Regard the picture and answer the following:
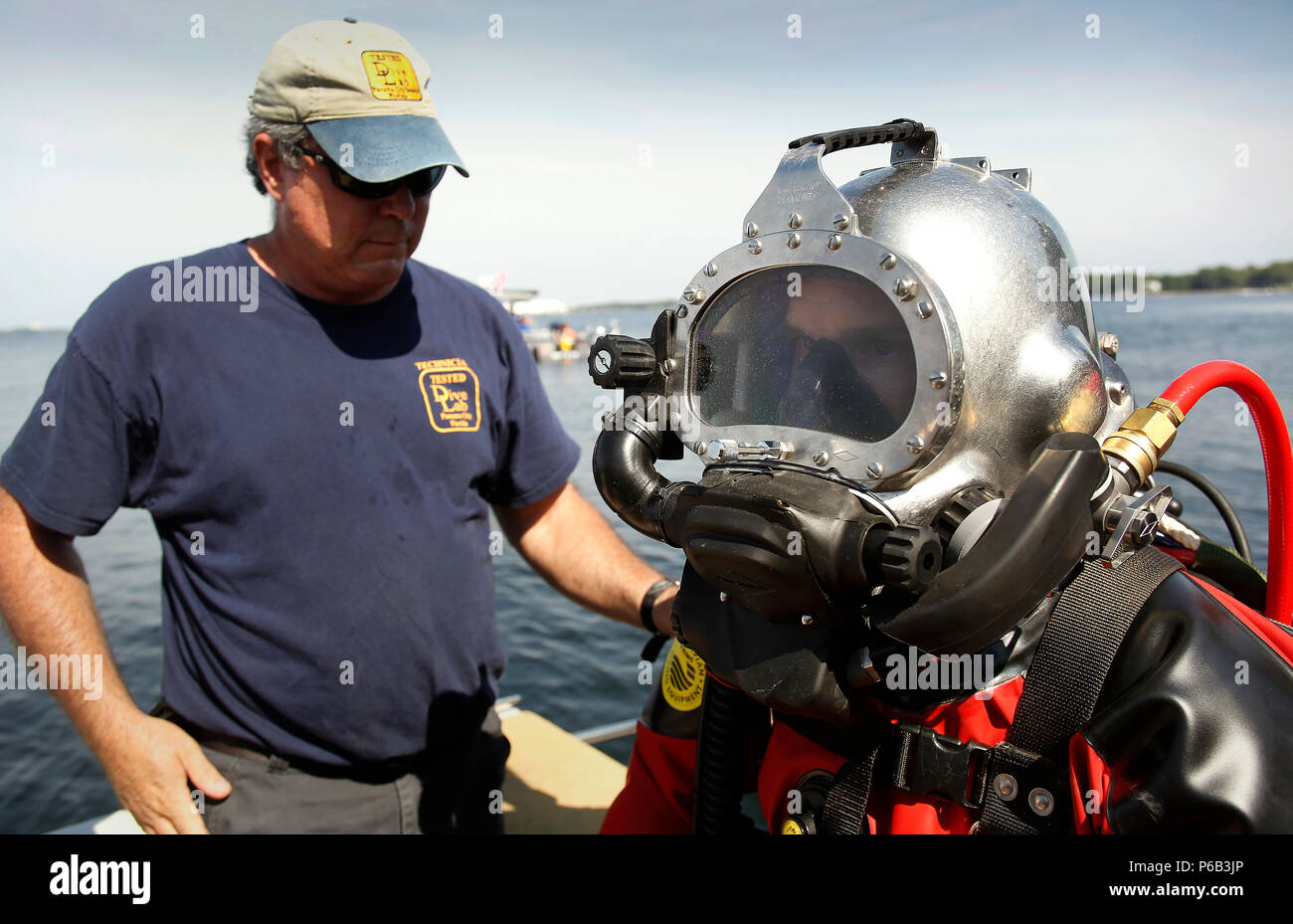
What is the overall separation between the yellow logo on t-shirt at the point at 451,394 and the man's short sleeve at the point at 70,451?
2.20 feet

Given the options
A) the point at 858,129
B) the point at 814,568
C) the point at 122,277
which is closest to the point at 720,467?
the point at 814,568

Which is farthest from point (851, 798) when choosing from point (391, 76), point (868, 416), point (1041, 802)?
point (391, 76)

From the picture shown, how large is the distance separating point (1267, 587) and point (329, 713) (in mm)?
1909

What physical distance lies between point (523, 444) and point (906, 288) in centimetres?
151

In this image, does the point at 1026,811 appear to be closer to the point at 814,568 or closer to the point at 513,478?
the point at 814,568

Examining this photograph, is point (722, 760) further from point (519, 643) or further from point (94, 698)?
point (519, 643)

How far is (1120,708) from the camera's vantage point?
1.07m

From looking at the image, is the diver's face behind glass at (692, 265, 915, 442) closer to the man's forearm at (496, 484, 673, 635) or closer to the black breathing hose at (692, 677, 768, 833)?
the black breathing hose at (692, 677, 768, 833)

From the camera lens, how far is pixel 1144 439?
1.16 meters

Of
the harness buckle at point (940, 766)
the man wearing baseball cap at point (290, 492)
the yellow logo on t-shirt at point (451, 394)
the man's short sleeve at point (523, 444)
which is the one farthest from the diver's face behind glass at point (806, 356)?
the man's short sleeve at point (523, 444)

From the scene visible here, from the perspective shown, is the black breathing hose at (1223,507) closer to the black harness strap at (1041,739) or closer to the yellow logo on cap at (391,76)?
the black harness strap at (1041,739)

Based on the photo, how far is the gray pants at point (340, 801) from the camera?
2.05 m

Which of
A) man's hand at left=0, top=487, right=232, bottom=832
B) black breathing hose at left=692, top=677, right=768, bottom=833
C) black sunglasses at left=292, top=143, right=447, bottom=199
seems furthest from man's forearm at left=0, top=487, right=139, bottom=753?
black breathing hose at left=692, top=677, right=768, bottom=833

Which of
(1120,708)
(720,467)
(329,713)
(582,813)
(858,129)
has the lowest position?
(582,813)
